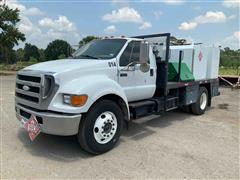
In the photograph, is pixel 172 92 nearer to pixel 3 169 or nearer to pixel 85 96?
pixel 85 96

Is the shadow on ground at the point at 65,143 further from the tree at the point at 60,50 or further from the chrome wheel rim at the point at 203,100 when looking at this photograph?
the tree at the point at 60,50

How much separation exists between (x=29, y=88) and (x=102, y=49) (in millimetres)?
1817

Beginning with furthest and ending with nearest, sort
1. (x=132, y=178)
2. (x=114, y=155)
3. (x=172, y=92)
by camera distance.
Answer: (x=172, y=92)
(x=114, y=155)
(x=132, y=178)

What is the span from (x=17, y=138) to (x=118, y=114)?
88.6 inches

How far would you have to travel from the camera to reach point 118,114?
5066 millimetres

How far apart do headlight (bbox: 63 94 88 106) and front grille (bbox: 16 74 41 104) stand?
495 millimetres

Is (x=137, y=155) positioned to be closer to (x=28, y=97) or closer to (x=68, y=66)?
(x=68, y=66)

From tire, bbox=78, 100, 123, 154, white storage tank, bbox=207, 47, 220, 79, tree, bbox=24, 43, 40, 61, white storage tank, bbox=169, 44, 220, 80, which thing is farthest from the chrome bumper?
tree, bbox=24, 43, 40, 61

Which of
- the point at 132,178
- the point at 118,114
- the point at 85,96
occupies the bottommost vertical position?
the point at 132,178

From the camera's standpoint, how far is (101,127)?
4.76 meters

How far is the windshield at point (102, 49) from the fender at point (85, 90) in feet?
2.58

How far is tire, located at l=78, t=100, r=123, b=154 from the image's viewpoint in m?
4.52

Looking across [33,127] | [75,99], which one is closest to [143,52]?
[75,99]

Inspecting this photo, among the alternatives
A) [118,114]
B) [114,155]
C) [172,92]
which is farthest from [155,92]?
[114,155]
